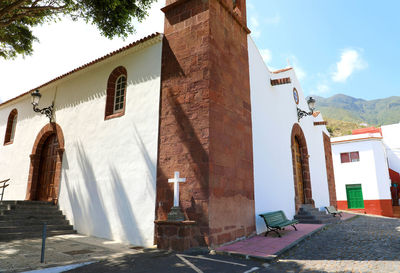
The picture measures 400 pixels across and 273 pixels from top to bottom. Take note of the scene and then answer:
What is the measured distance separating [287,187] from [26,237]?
8316 mm

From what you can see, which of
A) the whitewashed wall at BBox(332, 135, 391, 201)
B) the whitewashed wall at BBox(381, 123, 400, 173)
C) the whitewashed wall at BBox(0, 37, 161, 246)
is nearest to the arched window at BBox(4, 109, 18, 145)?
the whitewashed wall at BBox(0, 37, 161, 246)

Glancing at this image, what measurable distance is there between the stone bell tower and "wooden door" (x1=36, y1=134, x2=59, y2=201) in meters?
5.60

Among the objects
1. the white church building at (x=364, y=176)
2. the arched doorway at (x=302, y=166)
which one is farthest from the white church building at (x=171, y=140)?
the white church building at (x=364, y=176)

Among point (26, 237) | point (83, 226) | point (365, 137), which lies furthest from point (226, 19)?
point (365, 137)

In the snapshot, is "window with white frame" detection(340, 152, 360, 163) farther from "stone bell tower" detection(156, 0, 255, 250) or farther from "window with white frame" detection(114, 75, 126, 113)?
"window with white frame" detection(114, 75, 126, 113)

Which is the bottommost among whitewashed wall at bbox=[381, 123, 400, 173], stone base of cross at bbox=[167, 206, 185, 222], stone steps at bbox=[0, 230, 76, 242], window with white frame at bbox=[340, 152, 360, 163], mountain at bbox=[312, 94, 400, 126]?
stone steps at bbox=[0, 230, 76, 242]

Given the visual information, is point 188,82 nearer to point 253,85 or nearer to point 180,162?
point 180,162

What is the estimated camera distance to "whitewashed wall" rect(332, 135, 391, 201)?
63.5 ft

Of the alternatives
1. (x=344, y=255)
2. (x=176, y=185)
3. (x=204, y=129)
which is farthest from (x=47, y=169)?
(x=344, y=255)

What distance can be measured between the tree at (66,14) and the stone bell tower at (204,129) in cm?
124

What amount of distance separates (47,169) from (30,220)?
288cm

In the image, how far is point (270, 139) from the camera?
9273mm

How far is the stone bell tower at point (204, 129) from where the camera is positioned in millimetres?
5973

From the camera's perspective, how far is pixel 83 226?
8.20m
